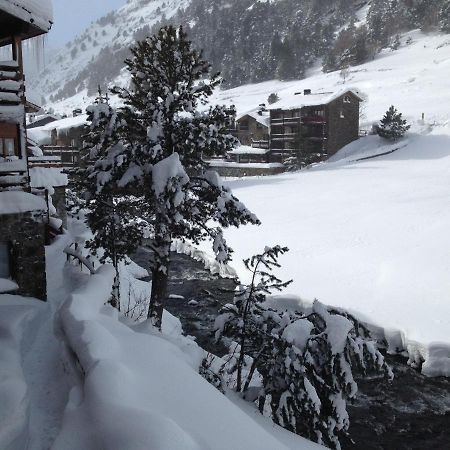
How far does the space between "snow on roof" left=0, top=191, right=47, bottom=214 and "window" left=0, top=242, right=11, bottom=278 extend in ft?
2.35

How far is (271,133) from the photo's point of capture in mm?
59250

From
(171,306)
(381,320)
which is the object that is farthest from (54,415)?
(171,306)

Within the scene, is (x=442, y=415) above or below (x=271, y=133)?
below

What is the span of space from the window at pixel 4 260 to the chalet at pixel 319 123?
155ft

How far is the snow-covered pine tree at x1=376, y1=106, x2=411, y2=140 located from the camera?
49.0m

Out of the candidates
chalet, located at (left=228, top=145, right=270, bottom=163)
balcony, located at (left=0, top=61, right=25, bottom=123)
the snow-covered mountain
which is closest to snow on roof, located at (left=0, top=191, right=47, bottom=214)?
balcony, located at (left=0, top=61, right=25, bottom=123)

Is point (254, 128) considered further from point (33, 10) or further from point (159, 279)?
point (33, 10)

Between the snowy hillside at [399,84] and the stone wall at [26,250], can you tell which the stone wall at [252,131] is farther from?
the stone wall at [26,250]

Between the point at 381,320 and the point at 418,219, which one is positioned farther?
the point at 418,219

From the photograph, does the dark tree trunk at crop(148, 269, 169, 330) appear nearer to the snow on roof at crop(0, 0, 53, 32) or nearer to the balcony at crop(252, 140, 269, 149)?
the snow on roof at crop(0, 0, 53, 32)

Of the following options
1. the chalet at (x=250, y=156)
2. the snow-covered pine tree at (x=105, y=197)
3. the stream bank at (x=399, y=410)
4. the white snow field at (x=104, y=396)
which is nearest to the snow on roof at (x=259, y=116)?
the chalet at (x=250, y=156)

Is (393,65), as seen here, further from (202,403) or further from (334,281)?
(202,403)

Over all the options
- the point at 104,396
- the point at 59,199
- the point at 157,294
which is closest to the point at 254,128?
the point at 59,199

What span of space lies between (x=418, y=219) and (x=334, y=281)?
912 centimetres
